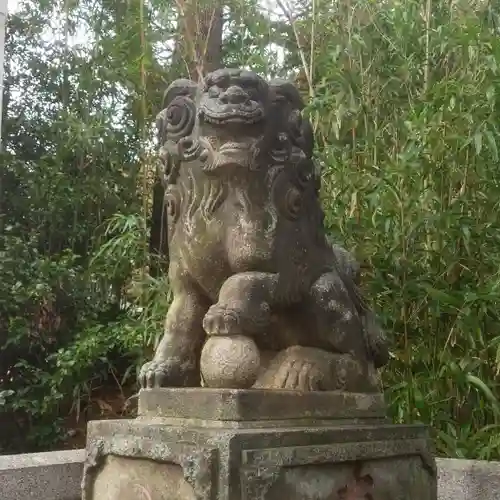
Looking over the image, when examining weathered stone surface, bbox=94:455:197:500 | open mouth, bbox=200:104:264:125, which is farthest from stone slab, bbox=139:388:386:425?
open mouth, bbox=200:104:264:125

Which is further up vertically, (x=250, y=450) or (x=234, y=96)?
(x=234, y=96)

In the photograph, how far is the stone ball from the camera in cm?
192

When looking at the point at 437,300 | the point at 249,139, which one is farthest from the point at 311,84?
the point at 249,139

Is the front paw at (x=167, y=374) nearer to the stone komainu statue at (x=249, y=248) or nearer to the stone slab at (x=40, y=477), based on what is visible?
the stone komainu statue at (x=249, y=248)

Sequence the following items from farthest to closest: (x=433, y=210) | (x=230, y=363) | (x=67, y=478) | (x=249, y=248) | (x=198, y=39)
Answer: (x=198, y=39)
(x=433, y=210)
(x=67, y=478)
(x=249, y=248)
(x=230, y=363)

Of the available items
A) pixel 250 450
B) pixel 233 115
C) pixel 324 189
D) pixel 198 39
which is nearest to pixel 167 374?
pixel 250 450

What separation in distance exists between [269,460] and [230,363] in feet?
0.83

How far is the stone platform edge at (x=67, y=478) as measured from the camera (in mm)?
2719

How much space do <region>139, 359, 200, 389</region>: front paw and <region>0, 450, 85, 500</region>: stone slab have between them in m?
0.91

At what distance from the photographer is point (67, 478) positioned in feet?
9.40

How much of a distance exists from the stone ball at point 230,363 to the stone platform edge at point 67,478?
44.6 inches

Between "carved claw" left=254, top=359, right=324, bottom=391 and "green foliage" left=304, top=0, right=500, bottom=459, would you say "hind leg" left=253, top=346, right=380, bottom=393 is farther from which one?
"green foliage" left=304, top=0, right=500, bottom=459

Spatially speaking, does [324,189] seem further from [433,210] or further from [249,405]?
[249,405]

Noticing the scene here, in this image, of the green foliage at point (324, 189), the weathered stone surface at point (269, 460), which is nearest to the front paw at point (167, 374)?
the weathered stone surface at point (269, 460)
